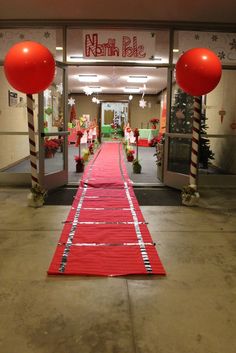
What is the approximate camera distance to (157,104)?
19.5m

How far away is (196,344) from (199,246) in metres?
1.46

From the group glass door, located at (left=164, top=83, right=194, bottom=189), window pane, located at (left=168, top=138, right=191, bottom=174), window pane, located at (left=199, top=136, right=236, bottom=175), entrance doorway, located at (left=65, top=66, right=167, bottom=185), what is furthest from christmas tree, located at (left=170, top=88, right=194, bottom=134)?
entrance doorway, located at (left=65, top=66, right=167, bottom=185)

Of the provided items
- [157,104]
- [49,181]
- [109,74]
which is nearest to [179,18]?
[49,181]

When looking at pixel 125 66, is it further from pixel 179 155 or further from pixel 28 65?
→ pixel 28 65

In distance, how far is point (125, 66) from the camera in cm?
575

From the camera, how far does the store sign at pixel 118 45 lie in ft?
18.2

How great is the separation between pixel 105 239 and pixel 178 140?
9.74 feet

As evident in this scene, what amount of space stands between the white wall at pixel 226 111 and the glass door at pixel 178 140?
0.41 m

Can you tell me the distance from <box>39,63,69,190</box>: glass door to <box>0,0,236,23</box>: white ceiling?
0.81 m

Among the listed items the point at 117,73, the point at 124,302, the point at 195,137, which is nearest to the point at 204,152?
the point at 195,137

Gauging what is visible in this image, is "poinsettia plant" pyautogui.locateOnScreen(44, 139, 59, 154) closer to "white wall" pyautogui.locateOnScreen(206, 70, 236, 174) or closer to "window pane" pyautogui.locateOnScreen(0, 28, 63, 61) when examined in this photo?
"window pane" pyautogui.locateOnScreen(0, 28, 63, 61)

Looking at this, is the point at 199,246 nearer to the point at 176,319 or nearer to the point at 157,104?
the point at 176,319

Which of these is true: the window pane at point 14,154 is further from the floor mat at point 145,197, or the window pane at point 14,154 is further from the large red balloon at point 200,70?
the large red balloon at point 200,70

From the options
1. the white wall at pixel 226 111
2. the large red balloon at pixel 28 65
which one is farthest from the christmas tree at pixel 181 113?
the large red balloon at pixel 28 65
